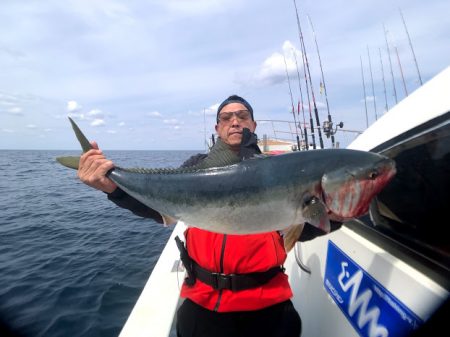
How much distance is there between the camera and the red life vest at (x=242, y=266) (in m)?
3.09

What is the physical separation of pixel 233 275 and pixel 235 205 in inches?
39.6

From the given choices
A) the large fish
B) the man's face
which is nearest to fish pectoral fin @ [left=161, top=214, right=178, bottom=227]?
the large fish

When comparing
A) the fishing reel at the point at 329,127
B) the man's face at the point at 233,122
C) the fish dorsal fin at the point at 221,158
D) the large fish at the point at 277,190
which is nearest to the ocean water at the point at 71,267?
the large fish at the point at 277,190

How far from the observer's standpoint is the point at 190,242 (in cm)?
354

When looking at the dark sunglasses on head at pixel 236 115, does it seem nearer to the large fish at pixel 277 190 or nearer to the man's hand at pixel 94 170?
the large fish at pixel 277 190

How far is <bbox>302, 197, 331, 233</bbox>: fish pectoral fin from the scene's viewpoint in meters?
2.30

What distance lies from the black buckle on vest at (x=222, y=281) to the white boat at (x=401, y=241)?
44.3 inches

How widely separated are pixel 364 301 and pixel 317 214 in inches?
39.4

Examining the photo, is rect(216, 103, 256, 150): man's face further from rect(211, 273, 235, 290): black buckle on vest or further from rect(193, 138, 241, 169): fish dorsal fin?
rect(211, 273, 235, 290): black buckle on vest

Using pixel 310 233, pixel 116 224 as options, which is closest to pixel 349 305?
pixel 310 233

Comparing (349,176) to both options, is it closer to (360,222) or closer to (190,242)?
(360,222)

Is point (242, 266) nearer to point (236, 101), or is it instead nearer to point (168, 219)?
point (168, 219)

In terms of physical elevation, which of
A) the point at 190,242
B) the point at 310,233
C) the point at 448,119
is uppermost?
the point at 448,119

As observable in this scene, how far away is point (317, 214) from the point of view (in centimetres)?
231
